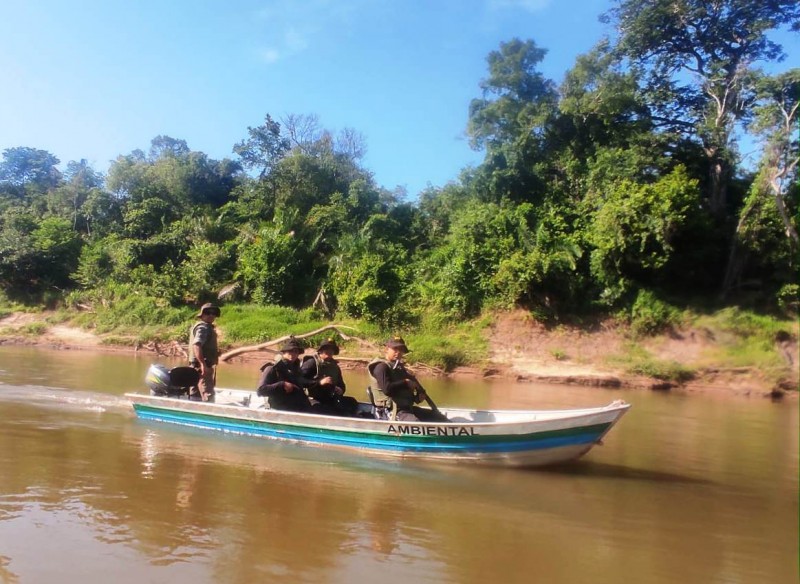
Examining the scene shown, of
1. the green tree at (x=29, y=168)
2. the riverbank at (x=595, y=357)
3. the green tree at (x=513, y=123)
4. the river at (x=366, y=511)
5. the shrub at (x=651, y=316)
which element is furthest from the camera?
the green tree at (x=29, y=168)

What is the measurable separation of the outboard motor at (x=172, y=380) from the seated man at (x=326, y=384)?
1962 mm

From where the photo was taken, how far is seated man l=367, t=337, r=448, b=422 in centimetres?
725

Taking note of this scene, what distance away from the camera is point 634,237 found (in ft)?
57.9

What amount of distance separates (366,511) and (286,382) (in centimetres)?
264

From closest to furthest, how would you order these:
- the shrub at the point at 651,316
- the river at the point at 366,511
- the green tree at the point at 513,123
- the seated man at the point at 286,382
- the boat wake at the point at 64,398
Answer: the river at the point at 366,511 → the seated man at the point at 286,382 → the boat wake at the point at 64,398 → the shrub at the point at 651,316 → the green tree at the point at 513,123

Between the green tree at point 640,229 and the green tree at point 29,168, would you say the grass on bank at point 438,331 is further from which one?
the green tree at point 29,168

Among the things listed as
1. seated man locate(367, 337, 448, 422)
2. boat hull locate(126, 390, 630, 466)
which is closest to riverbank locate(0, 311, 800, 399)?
boat hull locate(126, 390, 630, 466)

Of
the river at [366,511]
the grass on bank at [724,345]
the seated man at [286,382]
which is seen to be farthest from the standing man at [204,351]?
the grass on bank at [724,345]

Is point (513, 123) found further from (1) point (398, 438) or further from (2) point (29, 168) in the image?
(2) point (29, 168)

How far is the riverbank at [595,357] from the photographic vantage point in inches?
538

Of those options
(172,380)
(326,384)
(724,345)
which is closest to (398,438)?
(326,384)

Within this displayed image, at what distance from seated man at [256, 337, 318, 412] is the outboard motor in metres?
1.64

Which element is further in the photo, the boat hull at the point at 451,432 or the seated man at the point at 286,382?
the seated man at the point at 286,382

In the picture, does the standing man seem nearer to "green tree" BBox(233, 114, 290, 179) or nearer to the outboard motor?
the outboard motor
